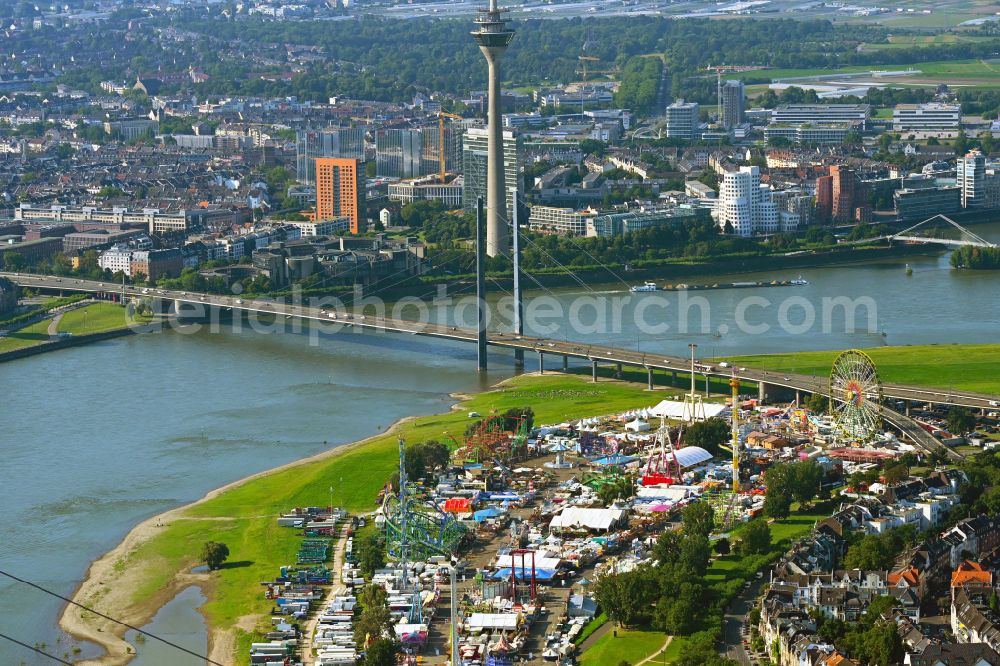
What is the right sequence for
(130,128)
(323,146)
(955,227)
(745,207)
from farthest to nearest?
1. (130,128)
2. (323,146)
3. (955,227)
4. (745,207)

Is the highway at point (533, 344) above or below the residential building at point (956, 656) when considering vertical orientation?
above

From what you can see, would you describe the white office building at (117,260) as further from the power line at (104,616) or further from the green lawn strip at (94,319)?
the power line at (104,616)

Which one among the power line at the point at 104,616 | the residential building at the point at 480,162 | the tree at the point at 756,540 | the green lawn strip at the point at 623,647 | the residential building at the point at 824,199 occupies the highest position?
the residential building at the point at 480,162

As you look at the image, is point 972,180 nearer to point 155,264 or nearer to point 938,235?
point 938,235

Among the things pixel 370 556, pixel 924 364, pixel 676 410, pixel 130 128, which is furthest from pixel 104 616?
pixel 130 128

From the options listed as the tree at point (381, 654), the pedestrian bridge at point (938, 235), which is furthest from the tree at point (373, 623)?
the pedestrian bridge at point (938, 235)

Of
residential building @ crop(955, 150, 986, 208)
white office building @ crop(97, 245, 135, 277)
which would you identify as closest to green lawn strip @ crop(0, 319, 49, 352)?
white office building @ crop(97, 245, 135, 277)

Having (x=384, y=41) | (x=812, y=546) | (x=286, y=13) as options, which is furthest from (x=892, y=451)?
(x=286, y=13)
